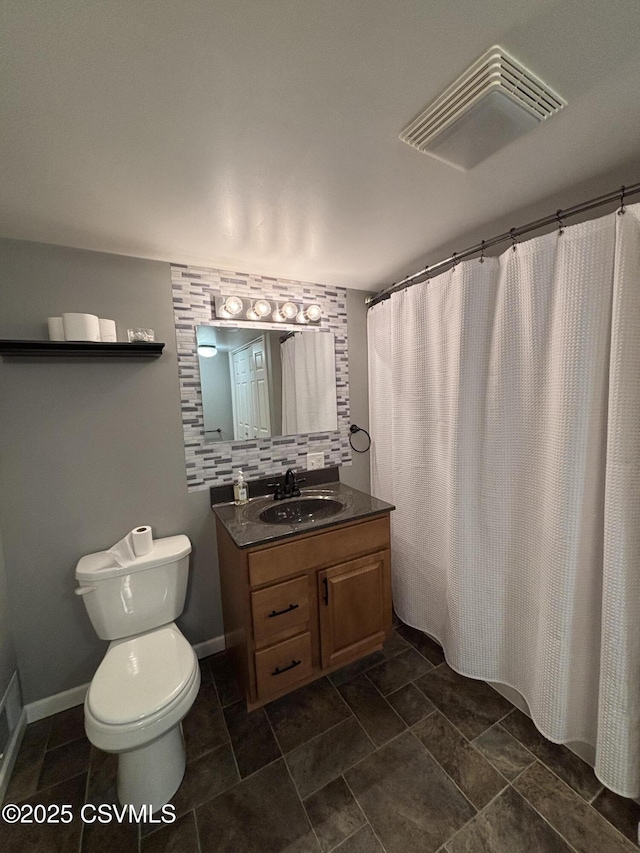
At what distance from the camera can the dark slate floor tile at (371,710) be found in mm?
1373

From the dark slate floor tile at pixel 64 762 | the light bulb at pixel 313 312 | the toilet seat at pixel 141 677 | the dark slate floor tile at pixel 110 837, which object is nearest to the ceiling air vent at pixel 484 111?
the light bulb at pixel 313 312

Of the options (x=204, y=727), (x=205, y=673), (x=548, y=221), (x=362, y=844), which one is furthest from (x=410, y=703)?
(x=548, y=221)

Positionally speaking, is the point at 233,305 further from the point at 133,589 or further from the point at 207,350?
the point at 133,589

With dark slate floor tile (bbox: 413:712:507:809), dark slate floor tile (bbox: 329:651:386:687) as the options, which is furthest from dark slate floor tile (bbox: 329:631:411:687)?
dark slate floor tile (bbox: 413:712:507:809)

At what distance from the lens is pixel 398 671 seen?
167cm

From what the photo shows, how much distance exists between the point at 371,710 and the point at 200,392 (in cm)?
176

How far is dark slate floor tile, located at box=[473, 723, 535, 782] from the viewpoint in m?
1.22

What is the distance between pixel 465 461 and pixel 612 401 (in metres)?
0.59

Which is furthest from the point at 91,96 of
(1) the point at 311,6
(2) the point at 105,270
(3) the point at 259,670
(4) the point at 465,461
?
(3) the point at 259,670

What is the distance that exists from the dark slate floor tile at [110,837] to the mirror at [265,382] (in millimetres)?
1467

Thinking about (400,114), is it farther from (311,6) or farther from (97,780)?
(97,780)

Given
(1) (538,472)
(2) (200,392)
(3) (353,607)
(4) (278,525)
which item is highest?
(2) (200,392)

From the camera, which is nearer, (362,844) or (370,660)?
(362,844)

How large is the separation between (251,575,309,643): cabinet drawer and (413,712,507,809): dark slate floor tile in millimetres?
678
